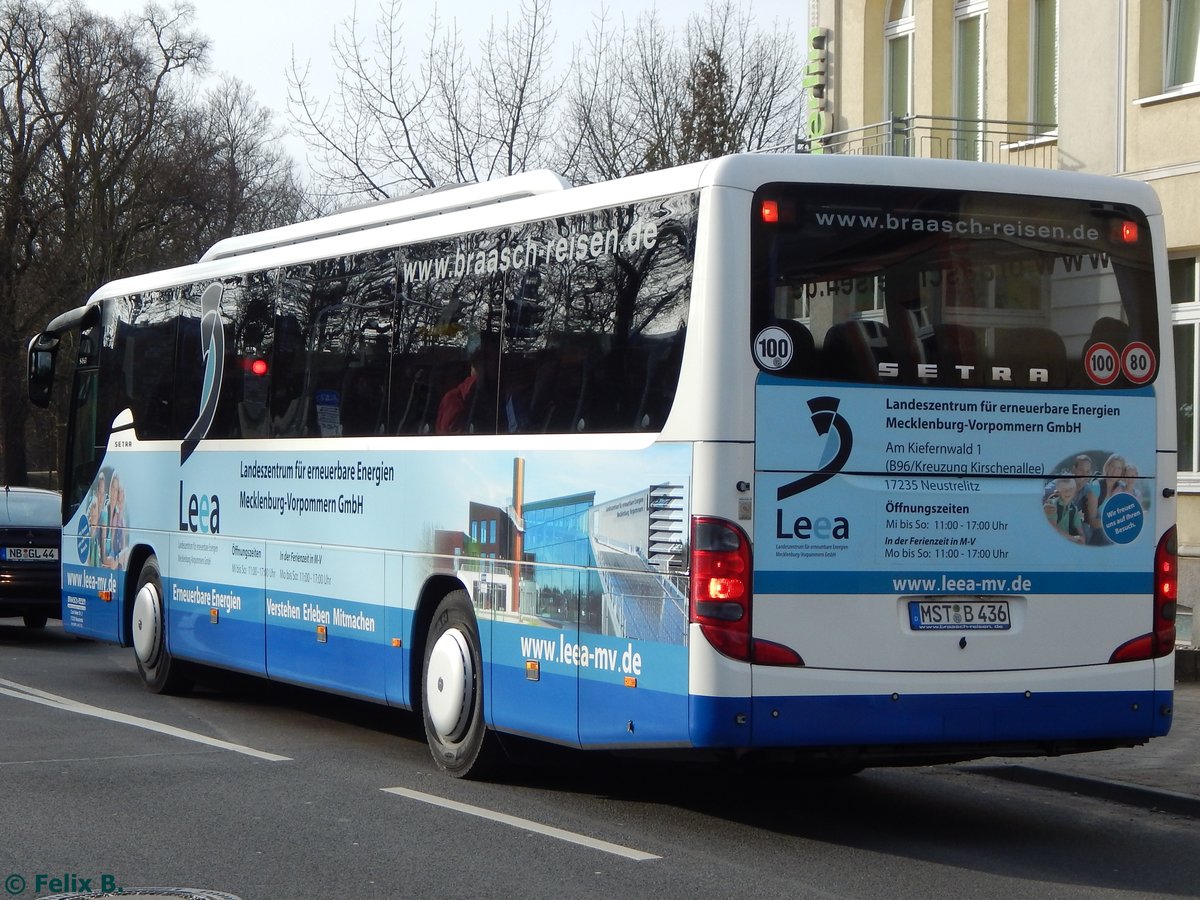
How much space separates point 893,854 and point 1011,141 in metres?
14.0

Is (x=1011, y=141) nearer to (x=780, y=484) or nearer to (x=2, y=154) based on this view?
(x=780, y=484)

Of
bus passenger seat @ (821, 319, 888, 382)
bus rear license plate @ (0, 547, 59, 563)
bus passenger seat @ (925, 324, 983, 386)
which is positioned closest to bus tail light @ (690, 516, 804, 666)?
bus passenger seat @ (821, 319, 888, 382)

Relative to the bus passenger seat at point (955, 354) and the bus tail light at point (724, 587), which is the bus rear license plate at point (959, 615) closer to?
the bus tail light at point (724, 587)

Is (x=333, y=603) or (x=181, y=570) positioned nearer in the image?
(x=333, y=603)

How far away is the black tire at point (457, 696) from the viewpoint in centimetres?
972

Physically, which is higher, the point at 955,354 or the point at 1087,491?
the point at 955,354

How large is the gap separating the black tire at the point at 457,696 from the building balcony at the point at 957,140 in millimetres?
10416

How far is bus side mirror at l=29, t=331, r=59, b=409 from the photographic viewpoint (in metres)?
15.3

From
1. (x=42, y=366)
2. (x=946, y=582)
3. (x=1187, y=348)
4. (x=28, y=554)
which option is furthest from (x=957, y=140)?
(x=946, y=582)

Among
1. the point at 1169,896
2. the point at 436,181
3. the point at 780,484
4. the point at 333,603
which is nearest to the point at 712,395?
the point at 780,484

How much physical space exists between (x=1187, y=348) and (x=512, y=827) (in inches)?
468

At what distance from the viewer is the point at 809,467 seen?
7.91 m

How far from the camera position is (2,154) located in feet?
147

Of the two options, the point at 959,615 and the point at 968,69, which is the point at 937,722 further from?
the point at 968,69
